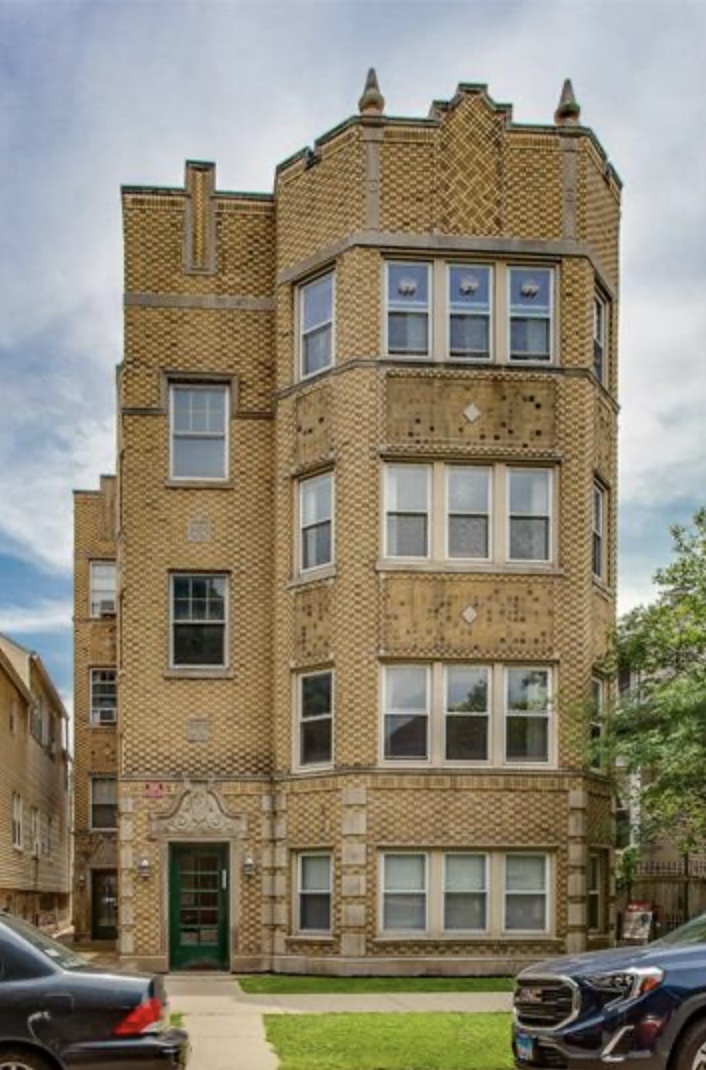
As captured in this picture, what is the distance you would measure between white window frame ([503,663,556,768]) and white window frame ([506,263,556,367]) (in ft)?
16.2

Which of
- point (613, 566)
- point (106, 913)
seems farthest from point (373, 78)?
point (106, 913)

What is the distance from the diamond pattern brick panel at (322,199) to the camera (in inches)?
984

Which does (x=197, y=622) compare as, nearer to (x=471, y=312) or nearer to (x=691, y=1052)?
(x=471, y=312)

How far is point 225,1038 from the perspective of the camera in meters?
15.6

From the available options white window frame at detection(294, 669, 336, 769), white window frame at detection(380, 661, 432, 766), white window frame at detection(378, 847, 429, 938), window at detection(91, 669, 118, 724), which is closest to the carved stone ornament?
white window frame at detection(294, 669, 336, 769)

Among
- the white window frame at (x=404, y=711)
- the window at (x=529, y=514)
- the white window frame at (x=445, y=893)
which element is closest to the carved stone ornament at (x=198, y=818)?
the white window frame at (x=445, y=893)

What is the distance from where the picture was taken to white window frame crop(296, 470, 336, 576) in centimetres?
2475

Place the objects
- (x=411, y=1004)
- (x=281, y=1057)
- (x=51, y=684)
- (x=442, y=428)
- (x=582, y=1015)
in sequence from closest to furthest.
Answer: (x=582, y=1015)
(x=281, y=1057)
(x=411, y=1004)
(x=442, y=428)
(x=51, y=684)

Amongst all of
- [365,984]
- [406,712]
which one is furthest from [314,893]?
[406,712]

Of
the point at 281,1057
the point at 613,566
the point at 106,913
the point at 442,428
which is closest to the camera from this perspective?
the point at 281,1057

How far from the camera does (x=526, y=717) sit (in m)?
24.4

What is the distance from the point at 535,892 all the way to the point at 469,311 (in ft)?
31.0

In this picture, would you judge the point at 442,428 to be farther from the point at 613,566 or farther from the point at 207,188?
the point at 207,188

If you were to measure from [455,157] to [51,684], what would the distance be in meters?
26.9
